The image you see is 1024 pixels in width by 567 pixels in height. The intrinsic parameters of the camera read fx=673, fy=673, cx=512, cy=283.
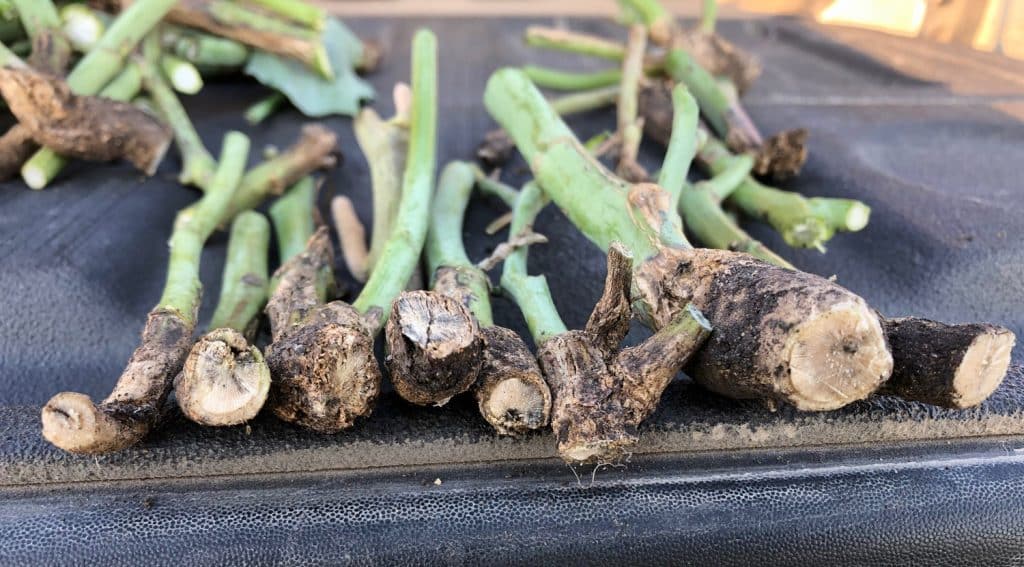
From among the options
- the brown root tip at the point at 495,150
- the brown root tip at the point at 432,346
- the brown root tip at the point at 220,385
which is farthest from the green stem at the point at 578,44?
the brown root tip at the point at 220,385

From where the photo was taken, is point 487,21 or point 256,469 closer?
point 256,469

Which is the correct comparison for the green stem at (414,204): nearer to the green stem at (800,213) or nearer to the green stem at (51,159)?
the green stem at (51,159)

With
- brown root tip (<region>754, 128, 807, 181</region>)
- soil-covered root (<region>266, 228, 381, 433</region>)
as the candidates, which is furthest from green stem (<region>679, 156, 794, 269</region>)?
soil-covered root (<region>266, 228, 381, 433</region>)

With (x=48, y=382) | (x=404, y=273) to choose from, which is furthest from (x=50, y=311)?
(x=404, y=273)

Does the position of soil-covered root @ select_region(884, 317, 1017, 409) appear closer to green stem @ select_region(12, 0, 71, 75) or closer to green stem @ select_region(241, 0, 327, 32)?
green stem @ select_region(241, 0, 327, 32)

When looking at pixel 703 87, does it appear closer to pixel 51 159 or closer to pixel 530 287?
pixel 530 287

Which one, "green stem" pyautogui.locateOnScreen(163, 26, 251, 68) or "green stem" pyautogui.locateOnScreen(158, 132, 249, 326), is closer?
"green stem" pyautogui.locateOnScreen(158, 132, 249, 326)

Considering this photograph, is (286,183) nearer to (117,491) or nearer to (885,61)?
(117,491)

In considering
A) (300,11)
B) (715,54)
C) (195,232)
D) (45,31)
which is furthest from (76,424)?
(715,54)
